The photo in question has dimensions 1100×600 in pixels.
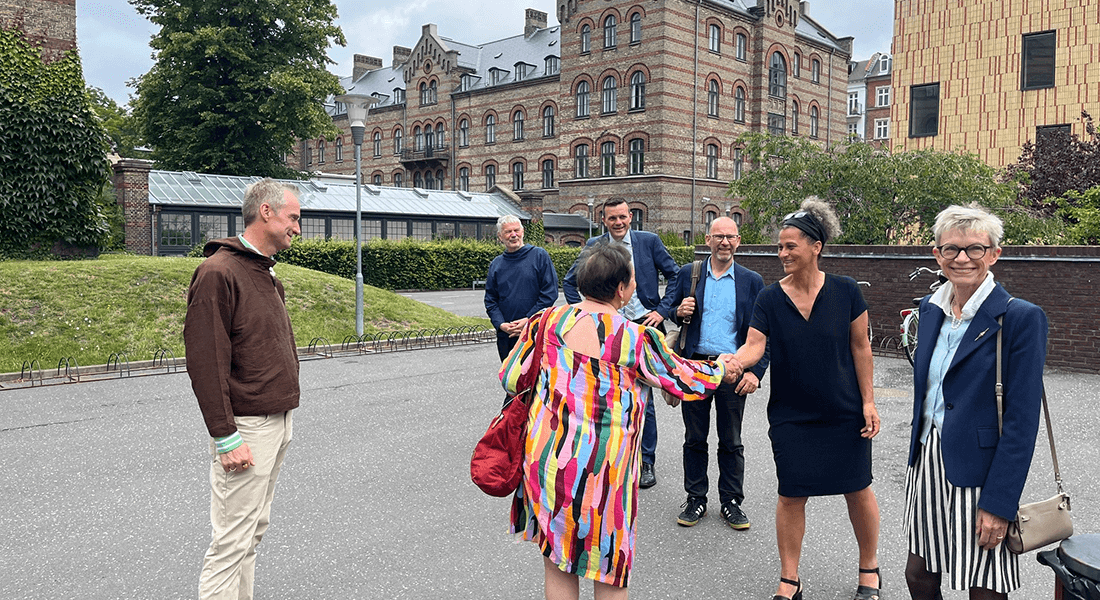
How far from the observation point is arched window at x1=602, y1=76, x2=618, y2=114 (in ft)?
139

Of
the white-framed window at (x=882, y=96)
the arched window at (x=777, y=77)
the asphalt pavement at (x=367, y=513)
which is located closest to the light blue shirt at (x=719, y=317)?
the asphalt pavement at (x=367, y=513)

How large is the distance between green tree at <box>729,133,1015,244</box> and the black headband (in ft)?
45.4

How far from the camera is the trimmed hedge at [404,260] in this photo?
28312mm

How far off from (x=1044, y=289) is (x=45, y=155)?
64.9 feet

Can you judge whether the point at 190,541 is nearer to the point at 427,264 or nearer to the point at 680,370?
the point at 680,370

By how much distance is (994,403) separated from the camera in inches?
112

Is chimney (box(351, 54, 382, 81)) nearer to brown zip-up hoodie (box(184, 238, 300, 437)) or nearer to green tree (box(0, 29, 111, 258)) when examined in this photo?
green tree (box(0, 29, 111, 258))

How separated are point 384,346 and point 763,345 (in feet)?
36.7

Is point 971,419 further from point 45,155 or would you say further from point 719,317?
point 45,155

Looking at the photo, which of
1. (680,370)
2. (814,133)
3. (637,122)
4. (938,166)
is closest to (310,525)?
(680,370)

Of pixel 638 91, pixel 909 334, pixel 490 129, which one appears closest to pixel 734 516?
pixel 909 334

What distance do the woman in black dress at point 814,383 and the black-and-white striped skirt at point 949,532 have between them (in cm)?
51

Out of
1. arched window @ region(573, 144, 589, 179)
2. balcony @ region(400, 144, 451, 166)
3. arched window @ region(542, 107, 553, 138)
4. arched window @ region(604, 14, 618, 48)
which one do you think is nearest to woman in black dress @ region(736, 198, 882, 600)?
arched window @ region(604, 14, 618, 48)

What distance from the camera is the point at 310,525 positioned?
4926 millimetres
